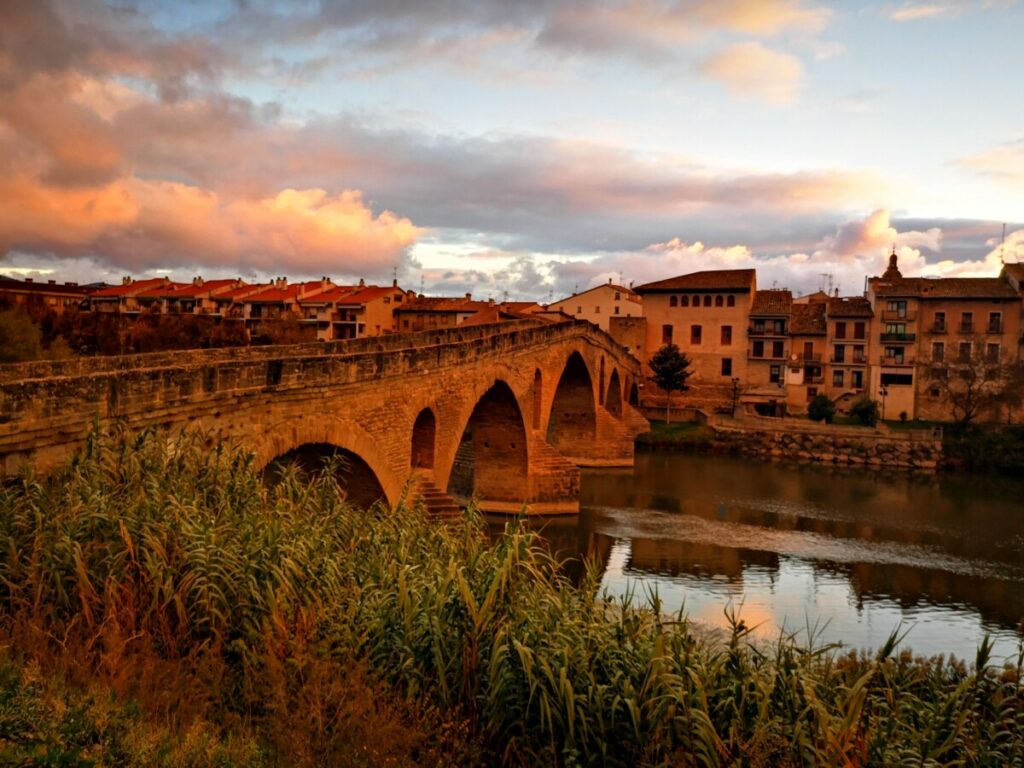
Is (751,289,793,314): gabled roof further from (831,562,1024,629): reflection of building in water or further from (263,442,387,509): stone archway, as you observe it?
(263,442,387,509): stone archway

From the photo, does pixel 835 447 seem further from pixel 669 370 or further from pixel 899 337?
pixel 669 370

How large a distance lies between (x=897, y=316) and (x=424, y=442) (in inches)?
1397

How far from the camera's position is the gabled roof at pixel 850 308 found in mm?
44719

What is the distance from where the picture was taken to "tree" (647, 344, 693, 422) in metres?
44.6

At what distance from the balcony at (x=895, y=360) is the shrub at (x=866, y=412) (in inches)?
136

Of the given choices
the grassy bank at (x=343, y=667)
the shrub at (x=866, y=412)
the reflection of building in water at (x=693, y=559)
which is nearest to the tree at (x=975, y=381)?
the shrub at (x=866, y=412)

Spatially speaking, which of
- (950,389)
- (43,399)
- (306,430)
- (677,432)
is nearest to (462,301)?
(677,432)

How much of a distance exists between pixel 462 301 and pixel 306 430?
52.4 meters

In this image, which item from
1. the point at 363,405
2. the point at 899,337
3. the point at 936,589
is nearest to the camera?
the point at 363,405

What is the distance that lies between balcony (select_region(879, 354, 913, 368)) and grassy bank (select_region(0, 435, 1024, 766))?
132ft

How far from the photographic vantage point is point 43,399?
7.44 m

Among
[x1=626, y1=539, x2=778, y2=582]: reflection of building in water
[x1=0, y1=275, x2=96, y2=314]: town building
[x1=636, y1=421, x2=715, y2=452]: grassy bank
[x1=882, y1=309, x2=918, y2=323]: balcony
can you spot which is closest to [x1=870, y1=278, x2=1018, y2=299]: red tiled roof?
[x1=882, y1=309, x2=918, y2=323]: balcony

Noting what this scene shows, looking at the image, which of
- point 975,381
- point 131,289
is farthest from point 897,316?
point 131,289

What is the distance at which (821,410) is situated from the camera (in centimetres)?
4134
